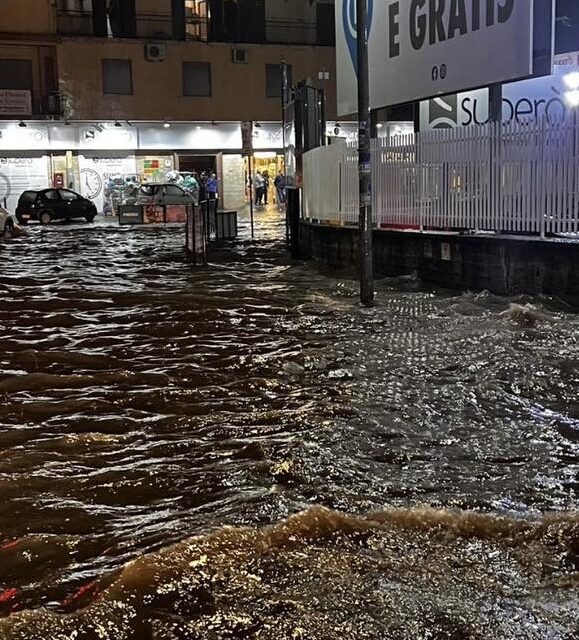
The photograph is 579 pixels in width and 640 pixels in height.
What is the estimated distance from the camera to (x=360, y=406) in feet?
21.8

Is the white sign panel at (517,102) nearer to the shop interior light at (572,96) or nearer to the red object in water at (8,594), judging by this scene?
the shop interior light at (572,96)

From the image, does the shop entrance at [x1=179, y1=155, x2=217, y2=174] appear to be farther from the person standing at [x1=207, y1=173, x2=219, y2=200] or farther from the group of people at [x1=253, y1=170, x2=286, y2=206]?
the group of people at [x1=253, y1=170, x2=286, y2=206]

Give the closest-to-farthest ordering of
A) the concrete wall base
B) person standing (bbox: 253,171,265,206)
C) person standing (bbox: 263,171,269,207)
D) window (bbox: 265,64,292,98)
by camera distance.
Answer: the concrete wall base → window (bbox: 265,64,292,98) → person standing (bbox: 253,171,265,206) → person standing (bbox: 263,171,269,207)

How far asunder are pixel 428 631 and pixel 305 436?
2577mm

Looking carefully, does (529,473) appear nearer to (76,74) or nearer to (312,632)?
(312,632)

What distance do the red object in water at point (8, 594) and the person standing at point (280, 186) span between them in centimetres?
3899

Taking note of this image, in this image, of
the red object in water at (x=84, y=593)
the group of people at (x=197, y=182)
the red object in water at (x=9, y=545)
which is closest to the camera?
the red object in water at (x=84, y=593)

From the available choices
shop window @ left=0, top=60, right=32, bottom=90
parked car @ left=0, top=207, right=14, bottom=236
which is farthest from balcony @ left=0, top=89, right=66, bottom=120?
parked car @ left=0, top=207, right=14, bottom=236

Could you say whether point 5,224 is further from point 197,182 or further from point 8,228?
point 197,182

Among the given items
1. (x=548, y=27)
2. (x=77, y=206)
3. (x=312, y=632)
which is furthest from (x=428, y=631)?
(x=77, y=206)

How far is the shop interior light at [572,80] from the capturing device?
56.5 feet

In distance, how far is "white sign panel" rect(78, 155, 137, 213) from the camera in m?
41.3

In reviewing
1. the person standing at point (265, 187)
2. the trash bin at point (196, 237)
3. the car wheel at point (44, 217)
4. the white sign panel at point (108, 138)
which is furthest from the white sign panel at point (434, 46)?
the person standing at point (265, 187)

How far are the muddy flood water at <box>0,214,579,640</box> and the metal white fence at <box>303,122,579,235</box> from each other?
5.68 feet
